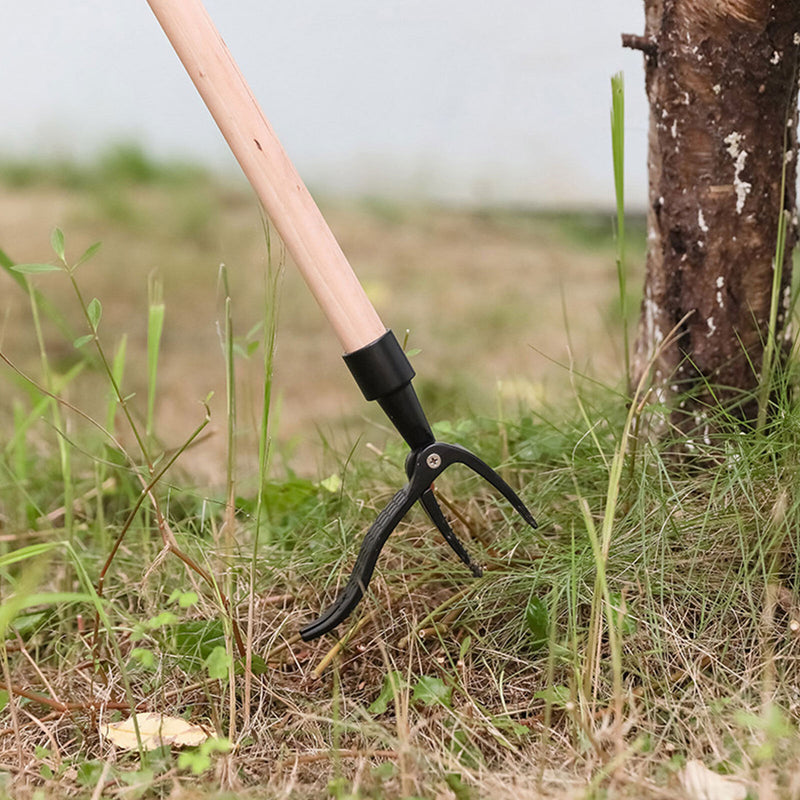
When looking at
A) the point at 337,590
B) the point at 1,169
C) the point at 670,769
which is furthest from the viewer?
the point at 1,169

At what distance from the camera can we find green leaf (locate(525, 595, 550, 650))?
112 centimetres

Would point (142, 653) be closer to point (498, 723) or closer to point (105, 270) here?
point (498, 723)

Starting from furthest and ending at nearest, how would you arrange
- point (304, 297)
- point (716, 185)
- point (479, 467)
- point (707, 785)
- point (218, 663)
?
point (304, 297) → point (716, 185) → point (479, 467) → point (218, 663) → point (707, 785)

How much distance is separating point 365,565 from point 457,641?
0.18 m

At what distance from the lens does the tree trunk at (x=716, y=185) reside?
4.10 ft

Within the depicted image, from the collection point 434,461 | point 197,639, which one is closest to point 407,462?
point 434,461

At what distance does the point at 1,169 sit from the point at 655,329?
419 centimetres

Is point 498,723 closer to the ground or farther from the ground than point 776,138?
closer to the ground

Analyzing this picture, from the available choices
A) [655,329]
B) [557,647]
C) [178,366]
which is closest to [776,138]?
[655,329]

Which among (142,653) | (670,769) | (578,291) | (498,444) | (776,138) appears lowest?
(578,291)

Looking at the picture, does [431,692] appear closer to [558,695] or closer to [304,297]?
[558,695]

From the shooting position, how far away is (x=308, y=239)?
1081 millimetres

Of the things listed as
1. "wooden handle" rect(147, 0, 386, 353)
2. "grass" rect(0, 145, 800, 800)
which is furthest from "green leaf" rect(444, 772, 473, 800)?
"wooden handle" rect(147, 0, 386, 353)

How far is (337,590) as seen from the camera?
1.28 metres
